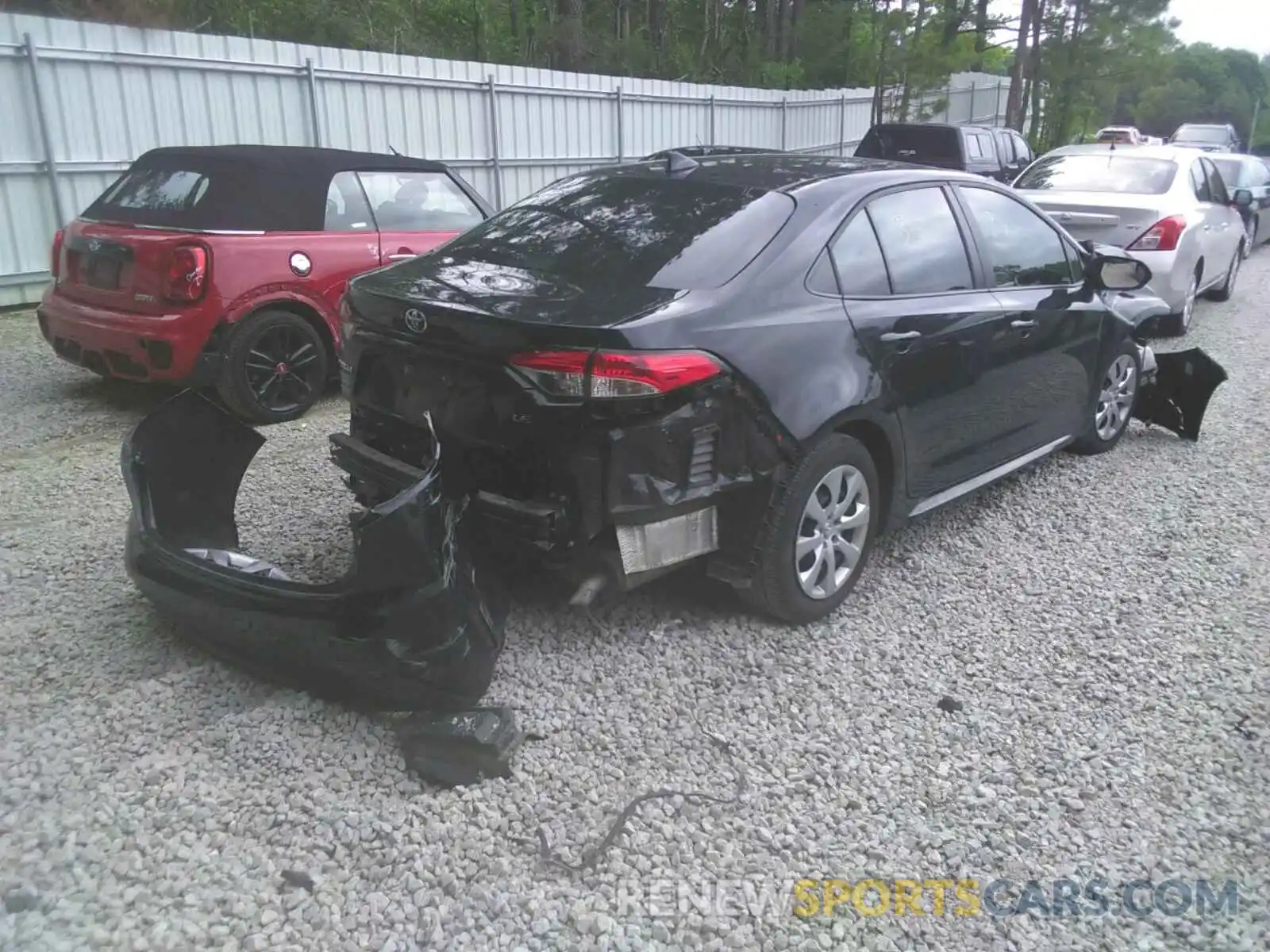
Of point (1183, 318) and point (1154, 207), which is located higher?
point (1154, 207)

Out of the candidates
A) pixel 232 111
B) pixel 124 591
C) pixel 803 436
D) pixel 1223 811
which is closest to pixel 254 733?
pixel 124 591

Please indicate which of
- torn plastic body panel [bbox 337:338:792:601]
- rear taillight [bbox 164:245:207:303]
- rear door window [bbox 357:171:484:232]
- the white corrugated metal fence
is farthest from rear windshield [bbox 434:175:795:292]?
the white corrugated metal fence

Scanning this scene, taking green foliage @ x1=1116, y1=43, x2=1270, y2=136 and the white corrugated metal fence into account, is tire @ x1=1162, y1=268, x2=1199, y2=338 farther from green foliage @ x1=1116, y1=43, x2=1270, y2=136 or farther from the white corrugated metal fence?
green foliage @ x1=1116, y1=43, x2=1270, y2=136

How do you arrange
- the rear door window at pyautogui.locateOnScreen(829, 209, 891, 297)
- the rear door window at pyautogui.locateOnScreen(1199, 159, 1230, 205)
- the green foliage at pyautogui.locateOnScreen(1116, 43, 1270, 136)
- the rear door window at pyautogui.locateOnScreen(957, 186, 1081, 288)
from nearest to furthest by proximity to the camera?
the rear door window at pyautogui.locateOnScreen(829, 209, 891, 297)
the rear door window at pyautogui.locateOnScreen(957, 186, 1081, 288)
the rear door window at pyautogui.locateOnScreen(1199, 159, 1230, 205)
the green foliage at pyautogui.locateOnScreen(1116, 43, 1270, 136)

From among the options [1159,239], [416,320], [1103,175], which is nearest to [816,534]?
[416,320]

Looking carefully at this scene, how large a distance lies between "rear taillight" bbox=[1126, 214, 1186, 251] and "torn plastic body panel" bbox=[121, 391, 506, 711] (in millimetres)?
7545

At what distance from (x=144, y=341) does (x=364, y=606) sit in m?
3.50

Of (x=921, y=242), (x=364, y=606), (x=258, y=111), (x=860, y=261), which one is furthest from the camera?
(x=258, y=111)

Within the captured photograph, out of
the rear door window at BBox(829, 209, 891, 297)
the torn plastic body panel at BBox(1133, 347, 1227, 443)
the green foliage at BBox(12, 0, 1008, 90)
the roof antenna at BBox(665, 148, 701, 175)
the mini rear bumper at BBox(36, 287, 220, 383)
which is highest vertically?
the green foliage at BBox(12, 0, 1008, 90)

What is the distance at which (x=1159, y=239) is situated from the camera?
8.87 meters

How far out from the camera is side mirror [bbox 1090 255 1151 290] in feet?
18.0

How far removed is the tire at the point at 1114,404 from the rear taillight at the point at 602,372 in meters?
3.48

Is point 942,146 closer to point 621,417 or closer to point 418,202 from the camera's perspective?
point 418,202

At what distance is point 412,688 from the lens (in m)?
3.06
